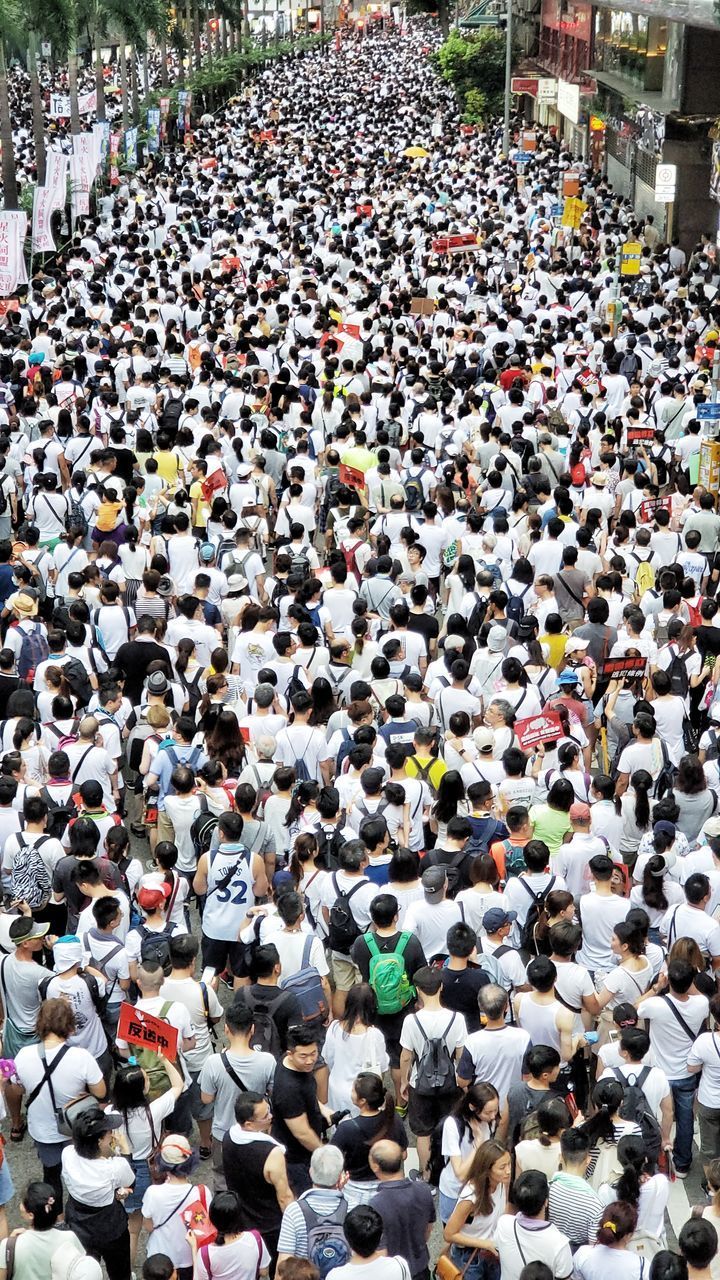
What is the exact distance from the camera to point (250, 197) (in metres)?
28.8

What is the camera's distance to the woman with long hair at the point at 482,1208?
522 centimetres

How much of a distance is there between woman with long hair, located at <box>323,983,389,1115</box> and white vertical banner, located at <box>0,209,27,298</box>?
13.7 m

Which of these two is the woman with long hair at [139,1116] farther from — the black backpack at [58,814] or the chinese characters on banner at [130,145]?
the chinese characters on banner at [130,145]

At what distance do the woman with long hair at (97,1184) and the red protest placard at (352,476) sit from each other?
7.13m

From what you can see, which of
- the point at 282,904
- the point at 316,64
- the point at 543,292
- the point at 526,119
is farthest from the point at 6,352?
the point at 316,64

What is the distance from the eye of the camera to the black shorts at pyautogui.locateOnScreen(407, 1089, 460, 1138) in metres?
5.97

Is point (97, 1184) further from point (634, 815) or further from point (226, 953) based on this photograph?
point (634, 815)

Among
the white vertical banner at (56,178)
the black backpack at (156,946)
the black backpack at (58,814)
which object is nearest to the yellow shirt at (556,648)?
the black backpack at (58,814)

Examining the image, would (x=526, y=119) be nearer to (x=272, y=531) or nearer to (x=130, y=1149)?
(x=272, y=531)

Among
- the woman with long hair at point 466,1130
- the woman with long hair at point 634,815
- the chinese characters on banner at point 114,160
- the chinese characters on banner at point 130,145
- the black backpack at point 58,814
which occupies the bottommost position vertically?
the chinese characters on banner at point 114,160

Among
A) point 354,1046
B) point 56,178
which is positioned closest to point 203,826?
point 354,1046

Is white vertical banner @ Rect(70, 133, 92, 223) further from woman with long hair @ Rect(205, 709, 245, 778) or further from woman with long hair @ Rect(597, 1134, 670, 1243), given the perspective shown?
woman with long hair @ Rect(597, 1134, 670, 1243)

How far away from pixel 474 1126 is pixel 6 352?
12.6m

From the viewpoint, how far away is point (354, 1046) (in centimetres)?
591
